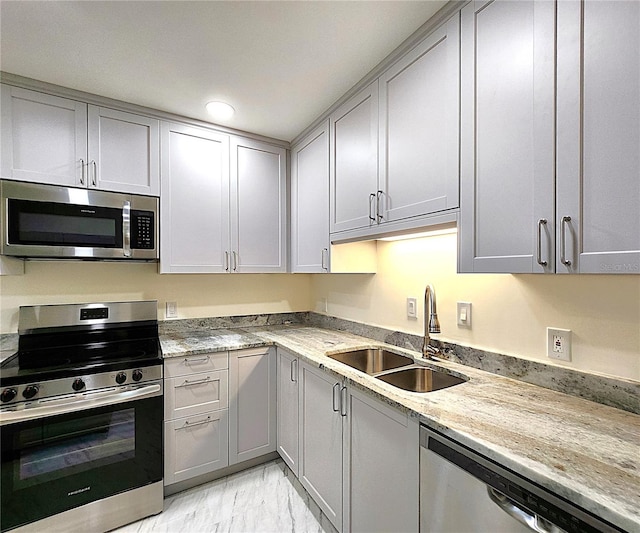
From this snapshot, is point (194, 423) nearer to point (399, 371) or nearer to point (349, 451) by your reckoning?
point (349, 451)

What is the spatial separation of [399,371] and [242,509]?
1.22 m

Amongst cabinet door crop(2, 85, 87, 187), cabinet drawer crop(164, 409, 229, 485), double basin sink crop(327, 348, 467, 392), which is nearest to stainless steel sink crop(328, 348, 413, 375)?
double basin sink crop(327, 348, 467, 392)

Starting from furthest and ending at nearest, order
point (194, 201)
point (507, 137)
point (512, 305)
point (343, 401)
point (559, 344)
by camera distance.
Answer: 1. point (194, 201)
2. point (343, 401)
3. point (512, 305)
4. point (559, 344)
5. point (507, 137)

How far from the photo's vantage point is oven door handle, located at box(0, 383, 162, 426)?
148cm

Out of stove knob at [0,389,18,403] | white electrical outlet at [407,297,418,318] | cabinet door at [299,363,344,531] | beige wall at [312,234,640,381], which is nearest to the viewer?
beige wall at [312,234,640,381]

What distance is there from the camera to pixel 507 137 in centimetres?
110

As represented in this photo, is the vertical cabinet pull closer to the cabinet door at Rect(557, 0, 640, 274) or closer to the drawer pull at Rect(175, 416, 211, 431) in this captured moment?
the drawer pull at Rect(175, 416, 211, 431)

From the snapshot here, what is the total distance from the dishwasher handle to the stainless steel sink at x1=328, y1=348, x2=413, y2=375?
1.07m

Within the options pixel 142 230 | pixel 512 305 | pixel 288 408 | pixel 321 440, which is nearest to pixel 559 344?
pixel 512 305

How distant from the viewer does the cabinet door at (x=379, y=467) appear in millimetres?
1136

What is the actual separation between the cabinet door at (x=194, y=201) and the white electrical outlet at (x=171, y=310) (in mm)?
397

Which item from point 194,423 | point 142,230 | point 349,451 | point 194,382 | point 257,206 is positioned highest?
point 257,206

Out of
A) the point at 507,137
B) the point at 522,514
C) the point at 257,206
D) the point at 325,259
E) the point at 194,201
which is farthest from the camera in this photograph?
the point at 257,206

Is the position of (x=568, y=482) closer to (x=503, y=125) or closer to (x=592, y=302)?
(x=592, y=302)
